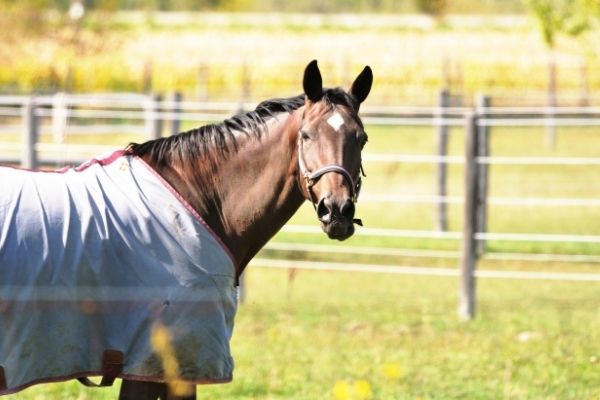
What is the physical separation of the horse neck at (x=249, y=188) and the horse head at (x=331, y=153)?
0.12 meters

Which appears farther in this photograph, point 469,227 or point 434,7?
point 434,7

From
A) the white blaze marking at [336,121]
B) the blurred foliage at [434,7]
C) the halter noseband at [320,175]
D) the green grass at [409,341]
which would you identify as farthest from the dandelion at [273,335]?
the blurred foliage at [434,7]

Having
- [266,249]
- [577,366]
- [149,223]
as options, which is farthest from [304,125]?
[266,249]

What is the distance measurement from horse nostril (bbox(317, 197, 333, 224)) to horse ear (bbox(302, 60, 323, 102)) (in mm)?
517

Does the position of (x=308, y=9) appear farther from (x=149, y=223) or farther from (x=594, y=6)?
(x=149, y=223)

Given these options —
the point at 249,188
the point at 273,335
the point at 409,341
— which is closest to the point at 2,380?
the point at 249,188

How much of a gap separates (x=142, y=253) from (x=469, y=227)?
5199 millimetres

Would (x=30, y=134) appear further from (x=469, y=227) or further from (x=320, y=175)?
(x=320, y=175)

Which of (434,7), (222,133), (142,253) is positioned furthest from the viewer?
(434,7)

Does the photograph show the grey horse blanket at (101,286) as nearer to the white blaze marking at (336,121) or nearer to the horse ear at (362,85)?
the white blaze marking at (336,121)

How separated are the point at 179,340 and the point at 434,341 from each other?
4.05 m

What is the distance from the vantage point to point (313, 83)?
4.51 m

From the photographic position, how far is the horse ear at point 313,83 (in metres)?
4.48

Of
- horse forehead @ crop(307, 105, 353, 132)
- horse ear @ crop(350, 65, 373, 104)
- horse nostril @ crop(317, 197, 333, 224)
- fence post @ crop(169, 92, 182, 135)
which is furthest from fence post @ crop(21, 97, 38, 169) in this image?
horse nostril @ crop(317, 197, 333, 224)
